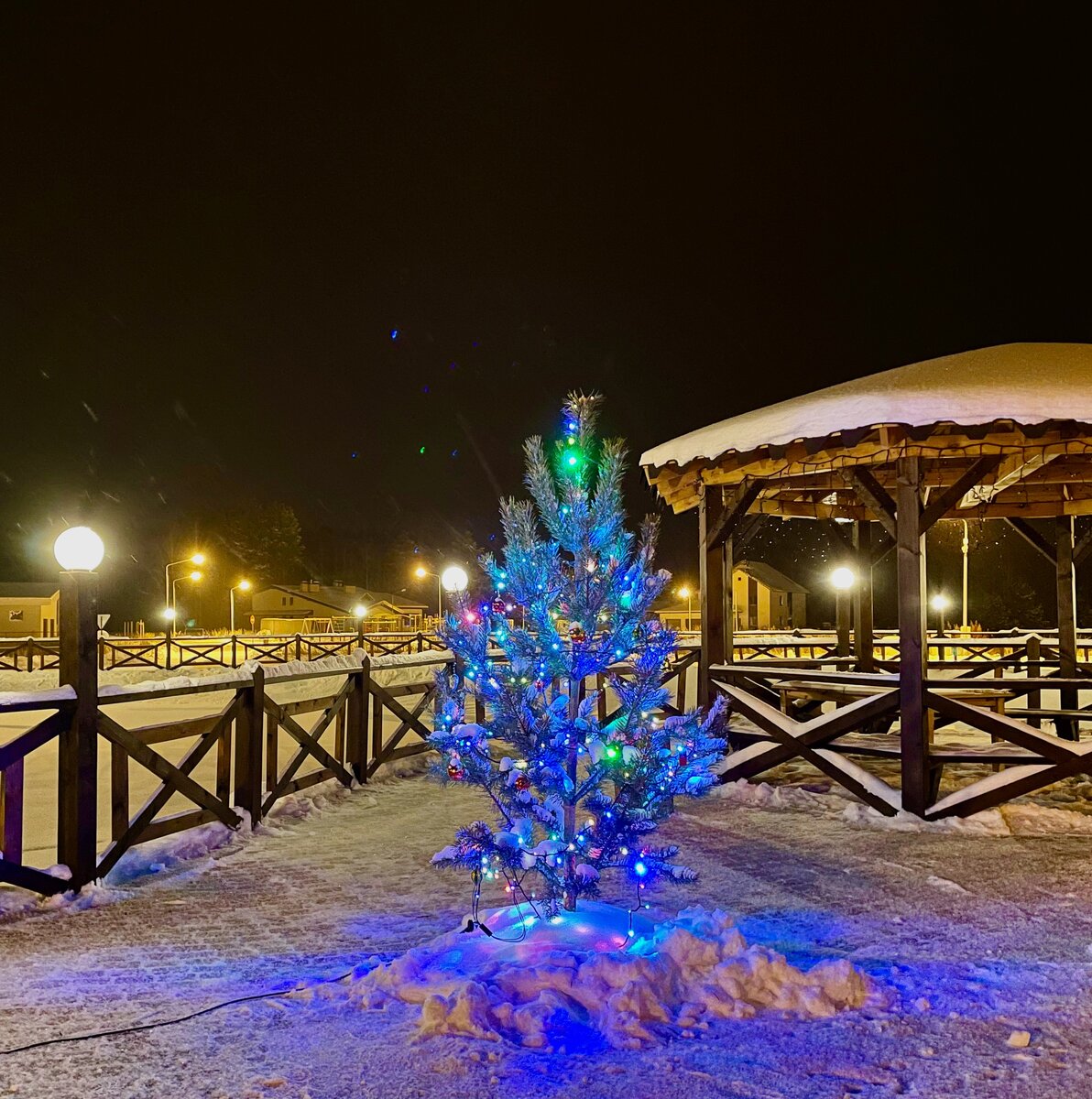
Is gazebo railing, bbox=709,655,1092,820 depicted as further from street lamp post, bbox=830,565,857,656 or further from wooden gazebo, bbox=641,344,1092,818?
street lamp post, bbox=830,565,857,656

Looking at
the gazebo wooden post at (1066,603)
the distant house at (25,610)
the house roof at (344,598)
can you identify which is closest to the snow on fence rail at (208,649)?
the gazebo wooden post at (1066,603)

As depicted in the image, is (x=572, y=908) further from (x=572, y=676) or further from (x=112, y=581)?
(x=112, y=581)

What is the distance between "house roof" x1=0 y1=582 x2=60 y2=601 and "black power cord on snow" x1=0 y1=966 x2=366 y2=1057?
68.1m

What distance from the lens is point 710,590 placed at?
10016mm

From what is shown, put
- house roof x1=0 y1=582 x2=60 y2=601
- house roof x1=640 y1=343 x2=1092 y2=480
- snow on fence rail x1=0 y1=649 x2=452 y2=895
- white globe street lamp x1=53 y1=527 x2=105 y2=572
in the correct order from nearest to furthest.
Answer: snow on fence rail x1=0 y1=649 x2=452 y2=895 < white globe street lamp x1=53 y1=527 x2=105 y2=572 < house roof x1=640 y1=343 x2=1092 y2=480 < house roof x1=0 y1=582 x2=60 y2=601

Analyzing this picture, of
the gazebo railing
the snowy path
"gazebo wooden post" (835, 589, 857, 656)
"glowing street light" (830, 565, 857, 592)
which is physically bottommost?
the snowy path

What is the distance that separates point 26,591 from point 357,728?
63756mm

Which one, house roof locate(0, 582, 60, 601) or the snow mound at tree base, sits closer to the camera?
the snow mound at tree base

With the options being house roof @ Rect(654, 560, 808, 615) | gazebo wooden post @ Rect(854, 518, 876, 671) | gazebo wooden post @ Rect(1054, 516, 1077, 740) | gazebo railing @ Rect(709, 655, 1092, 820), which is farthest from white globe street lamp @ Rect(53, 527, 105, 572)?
house roof @ Rect(654, 560, 808, 615)

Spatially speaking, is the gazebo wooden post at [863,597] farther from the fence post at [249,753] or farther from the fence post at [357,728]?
the fence post at [249,753]

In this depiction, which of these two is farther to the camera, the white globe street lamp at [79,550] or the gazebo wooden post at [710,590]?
the gazebo wooden post at [710,590]

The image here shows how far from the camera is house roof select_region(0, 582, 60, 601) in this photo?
6388 cm

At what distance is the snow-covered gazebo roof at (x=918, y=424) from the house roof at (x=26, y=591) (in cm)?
6435

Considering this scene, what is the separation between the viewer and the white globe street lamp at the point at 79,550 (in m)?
6.01
